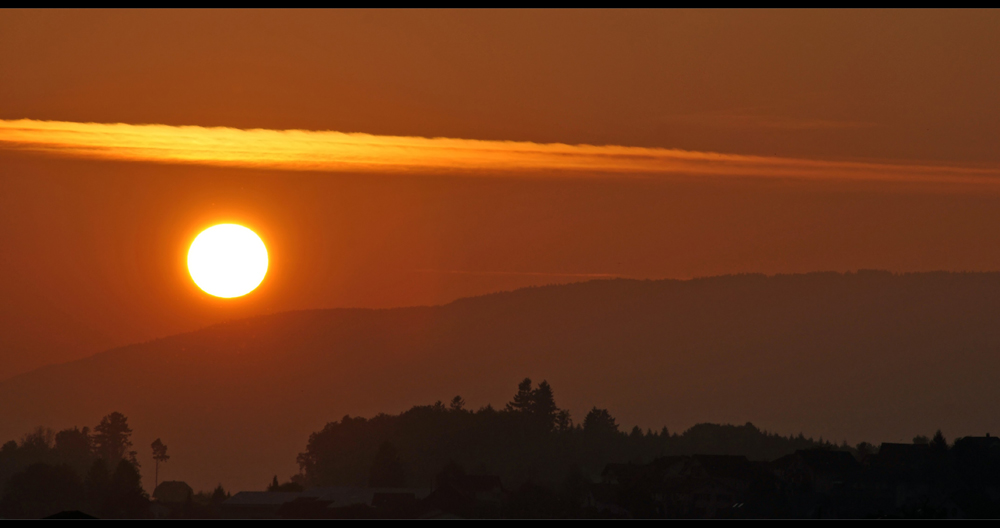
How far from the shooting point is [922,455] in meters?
134

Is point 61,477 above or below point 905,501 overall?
above

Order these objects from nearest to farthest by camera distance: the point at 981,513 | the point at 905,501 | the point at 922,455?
1. the point at 981,513
2. the point at 905,501
3. the point at 922,455

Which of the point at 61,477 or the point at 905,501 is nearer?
the point at 905,501

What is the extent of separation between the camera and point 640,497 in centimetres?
12912

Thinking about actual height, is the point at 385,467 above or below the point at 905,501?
above

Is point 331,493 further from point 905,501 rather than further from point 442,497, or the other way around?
point 905,501
